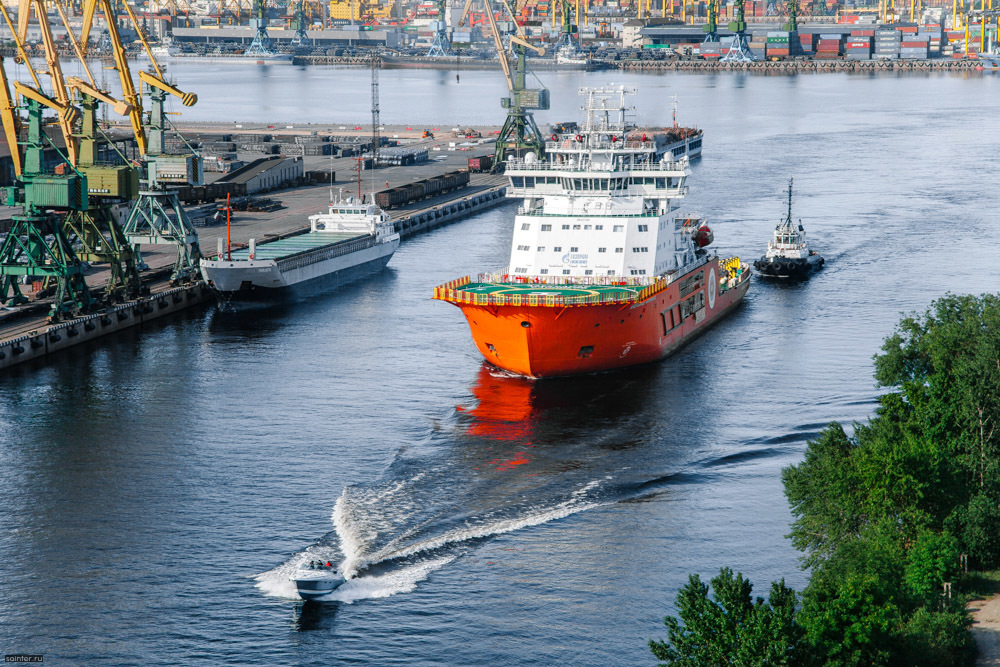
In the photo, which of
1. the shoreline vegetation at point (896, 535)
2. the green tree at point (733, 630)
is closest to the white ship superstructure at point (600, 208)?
the shoreline vegetation at point (896, 535)

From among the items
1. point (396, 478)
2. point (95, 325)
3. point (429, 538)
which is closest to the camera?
point (429, 538)

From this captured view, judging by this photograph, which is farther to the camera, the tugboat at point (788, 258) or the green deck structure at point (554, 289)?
the tugboat at point (788, 258)

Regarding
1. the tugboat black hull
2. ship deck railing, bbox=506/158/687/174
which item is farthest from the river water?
ship deck railing, bbox=506/158/687/174

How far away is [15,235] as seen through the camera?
6869 centimetres

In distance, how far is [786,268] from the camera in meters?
83.0

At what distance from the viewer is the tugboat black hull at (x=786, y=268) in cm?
8294

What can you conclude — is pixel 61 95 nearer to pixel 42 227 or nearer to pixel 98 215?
pixel 98 215

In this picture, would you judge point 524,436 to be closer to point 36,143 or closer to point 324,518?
point 324,518

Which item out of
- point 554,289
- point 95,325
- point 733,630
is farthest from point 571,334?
point 733,630

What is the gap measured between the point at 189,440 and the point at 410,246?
→ 4994 cm

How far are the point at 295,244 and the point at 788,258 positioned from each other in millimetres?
32637

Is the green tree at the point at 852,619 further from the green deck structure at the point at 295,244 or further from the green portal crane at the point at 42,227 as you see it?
the green deck structure at the point at 295,244

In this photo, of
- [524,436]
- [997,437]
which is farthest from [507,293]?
[997,437]

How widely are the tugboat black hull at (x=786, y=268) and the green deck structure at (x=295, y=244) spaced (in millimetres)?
27292
